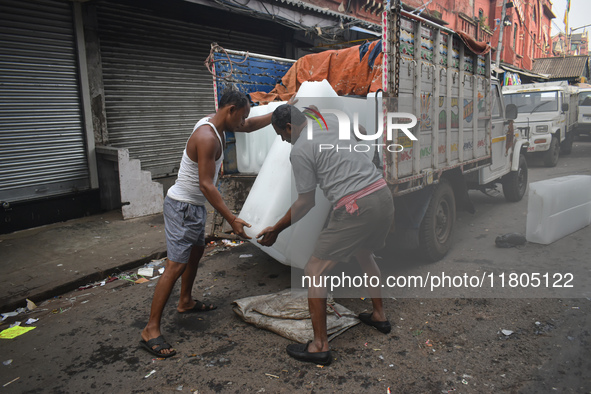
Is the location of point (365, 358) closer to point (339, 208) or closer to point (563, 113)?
point (339, 208)

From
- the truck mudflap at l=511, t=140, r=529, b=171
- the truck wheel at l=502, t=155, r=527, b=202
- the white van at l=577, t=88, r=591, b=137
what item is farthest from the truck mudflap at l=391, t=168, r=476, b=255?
the white van at l=577, t=88, r=591, b=137

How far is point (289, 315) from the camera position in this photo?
123 inches

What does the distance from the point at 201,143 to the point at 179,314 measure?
1473 millimetres

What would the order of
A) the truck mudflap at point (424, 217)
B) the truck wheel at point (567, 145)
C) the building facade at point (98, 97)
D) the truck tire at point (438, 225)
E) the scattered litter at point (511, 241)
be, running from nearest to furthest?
the truck mudflap at point (424, 217) → the truck tire at point (438, 225) → the scattered litter at point (511, 241) → the building facade at point (98, 97) → the truck wheel at point (567, 145)

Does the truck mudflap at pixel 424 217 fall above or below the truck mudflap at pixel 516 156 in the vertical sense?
below

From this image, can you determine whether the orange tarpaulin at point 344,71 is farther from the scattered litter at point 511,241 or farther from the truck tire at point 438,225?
the scattered litter at point 511,241

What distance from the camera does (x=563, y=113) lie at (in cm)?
1120

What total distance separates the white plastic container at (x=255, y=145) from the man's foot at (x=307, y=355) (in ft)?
6.87

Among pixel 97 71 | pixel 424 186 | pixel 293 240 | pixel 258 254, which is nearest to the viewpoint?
pixel 293 240

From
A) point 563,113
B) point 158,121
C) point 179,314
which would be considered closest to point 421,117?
point 179,314

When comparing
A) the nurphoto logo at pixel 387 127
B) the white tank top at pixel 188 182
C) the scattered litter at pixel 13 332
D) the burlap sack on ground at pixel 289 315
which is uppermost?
the nurphoto logo at pixel 387 127

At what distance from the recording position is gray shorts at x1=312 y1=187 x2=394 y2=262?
272 cm

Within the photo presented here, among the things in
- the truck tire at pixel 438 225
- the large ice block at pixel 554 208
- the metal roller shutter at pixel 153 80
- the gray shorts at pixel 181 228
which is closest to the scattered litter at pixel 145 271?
the gray shorts at pixel 181 228

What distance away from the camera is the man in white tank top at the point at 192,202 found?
2891 millimetres
